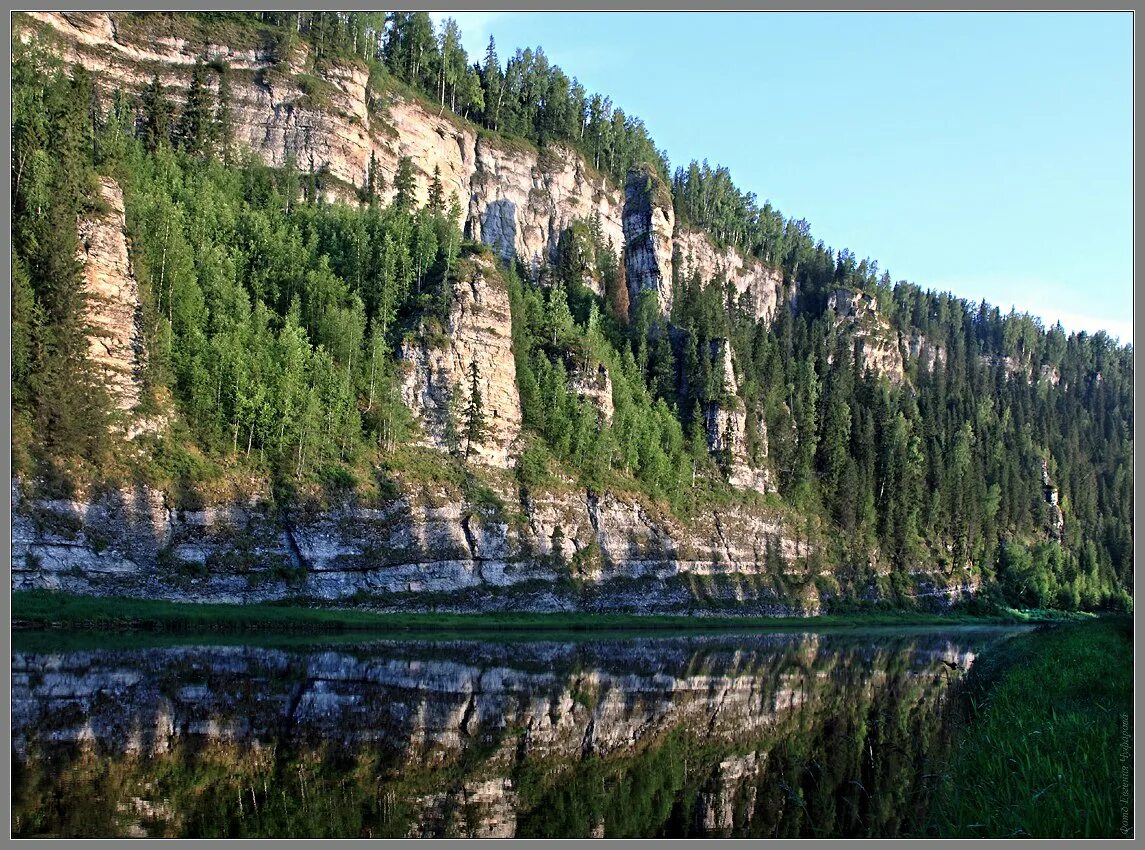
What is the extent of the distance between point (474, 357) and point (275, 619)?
3851 centimetres

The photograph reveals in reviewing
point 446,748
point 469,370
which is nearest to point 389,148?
point 469,370

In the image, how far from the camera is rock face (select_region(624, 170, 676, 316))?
5743 inches

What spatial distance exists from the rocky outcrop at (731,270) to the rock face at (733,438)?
43.8 m

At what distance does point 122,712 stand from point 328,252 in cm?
7571

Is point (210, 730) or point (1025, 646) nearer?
point (210, 730)

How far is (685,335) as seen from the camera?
129 metres

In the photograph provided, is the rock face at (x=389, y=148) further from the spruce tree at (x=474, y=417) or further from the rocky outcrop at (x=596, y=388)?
the spruce tree at (x=474, y=417)

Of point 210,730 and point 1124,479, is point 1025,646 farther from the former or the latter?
point 1124,479

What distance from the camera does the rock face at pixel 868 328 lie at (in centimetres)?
18679

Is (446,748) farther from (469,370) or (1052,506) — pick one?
(1052,506)

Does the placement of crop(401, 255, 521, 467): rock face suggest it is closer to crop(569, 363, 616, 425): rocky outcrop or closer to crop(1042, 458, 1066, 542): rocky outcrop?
crop(569, 363, 616, 425): rocky outcrop

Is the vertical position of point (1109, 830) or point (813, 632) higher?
point (1109, 830)

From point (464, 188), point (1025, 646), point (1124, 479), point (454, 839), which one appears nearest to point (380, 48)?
point (464, 188)

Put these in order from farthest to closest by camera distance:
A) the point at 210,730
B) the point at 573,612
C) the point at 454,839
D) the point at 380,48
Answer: the point at 380,48, the point at 573,612, the point at 210,730, the point at 454,839
